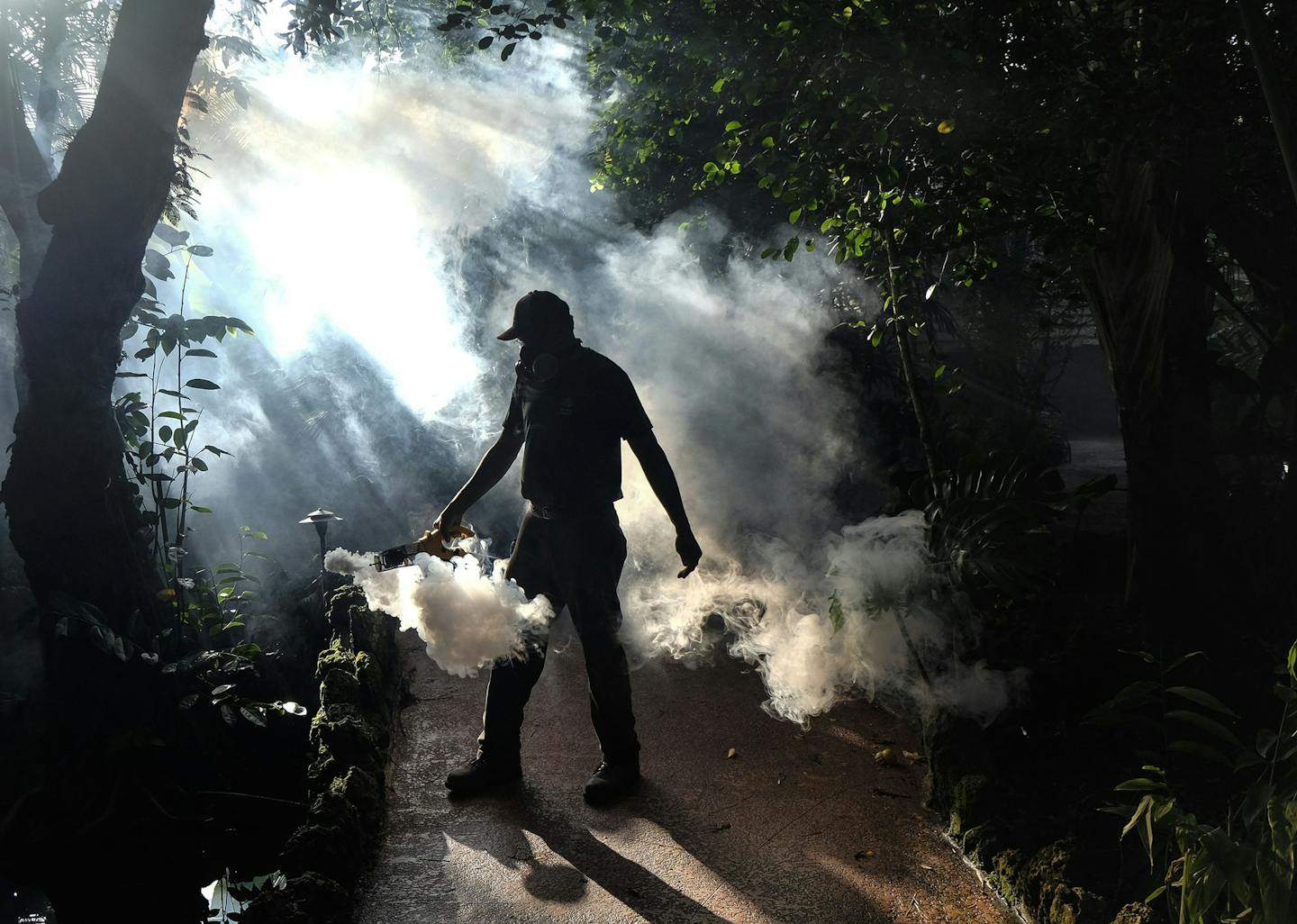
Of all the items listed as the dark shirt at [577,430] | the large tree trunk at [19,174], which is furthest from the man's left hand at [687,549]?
the large tree trunk at [19,174]

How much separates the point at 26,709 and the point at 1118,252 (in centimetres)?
689

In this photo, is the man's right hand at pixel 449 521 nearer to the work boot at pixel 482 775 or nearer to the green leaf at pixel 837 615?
the work boot at pixel 482 775

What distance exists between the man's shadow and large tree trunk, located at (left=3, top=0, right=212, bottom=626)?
2298mm

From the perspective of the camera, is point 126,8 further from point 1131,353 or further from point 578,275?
point 578,275

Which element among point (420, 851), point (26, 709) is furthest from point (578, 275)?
point (420, 851)

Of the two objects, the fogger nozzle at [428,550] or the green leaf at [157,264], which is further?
the green leaf at [157,264]

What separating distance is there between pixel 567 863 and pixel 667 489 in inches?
66.2

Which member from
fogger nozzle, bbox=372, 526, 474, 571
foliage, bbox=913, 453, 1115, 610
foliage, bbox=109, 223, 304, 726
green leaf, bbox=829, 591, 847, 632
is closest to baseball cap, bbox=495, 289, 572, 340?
fogger nozzle, bbox=372, 526, 474, 571

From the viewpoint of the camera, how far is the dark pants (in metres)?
4.45

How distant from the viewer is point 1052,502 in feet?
15.6

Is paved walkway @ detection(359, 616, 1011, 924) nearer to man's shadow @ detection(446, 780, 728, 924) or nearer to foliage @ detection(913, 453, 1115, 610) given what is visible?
man's shadow @ detection(446, 780, 728, 924)

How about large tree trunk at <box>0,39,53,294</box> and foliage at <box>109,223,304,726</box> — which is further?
large tree trunk at <box>0,39,53,294</box>

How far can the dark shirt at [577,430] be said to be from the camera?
4.43 m

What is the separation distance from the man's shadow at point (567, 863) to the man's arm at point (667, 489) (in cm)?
118
